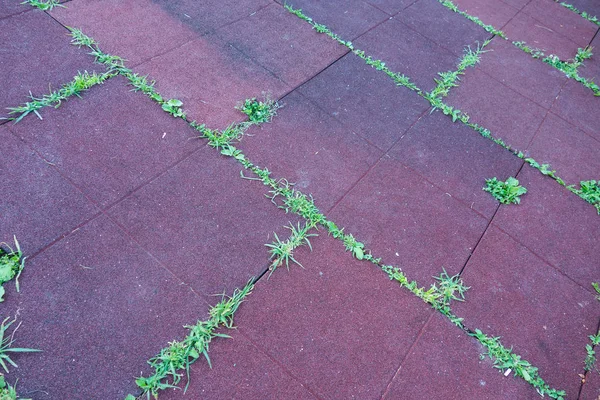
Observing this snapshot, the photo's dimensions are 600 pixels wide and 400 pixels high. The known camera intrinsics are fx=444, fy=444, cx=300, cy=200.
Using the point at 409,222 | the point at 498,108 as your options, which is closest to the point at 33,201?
the point at 409,222

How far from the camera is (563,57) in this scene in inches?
199

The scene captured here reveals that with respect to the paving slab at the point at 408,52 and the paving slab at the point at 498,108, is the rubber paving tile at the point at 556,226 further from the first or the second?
the paving slab at the point at 408,52

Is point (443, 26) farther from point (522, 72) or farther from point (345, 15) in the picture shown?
point (345, 15)

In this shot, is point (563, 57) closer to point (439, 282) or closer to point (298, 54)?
point (298, 54)

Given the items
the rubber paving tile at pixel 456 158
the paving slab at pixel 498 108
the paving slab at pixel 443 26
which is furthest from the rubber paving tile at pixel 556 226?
the paving slab at pixel 443 26

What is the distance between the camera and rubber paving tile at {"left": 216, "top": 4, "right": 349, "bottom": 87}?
388 centimetres

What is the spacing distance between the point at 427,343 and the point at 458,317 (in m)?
0.30

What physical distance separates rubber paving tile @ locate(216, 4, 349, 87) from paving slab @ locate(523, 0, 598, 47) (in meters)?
3.16

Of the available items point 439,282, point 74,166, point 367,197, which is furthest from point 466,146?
point 74,166

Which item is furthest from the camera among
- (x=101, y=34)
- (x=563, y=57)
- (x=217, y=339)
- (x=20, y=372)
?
(x=563, y=57)

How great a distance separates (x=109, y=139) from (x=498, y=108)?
3.36 metres

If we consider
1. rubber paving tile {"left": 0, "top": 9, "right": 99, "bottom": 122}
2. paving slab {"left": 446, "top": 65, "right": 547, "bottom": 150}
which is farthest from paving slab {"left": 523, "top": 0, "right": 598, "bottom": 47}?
rubber paving tile {"left": 0, "top": 9, "right": 99, "bottom": 122}

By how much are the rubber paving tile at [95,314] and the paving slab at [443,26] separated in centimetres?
381

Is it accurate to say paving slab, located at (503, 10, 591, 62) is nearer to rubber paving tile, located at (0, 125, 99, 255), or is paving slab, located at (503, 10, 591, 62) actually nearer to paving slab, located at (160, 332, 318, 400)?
paving slab, located at (160, 332, 318, 400)
